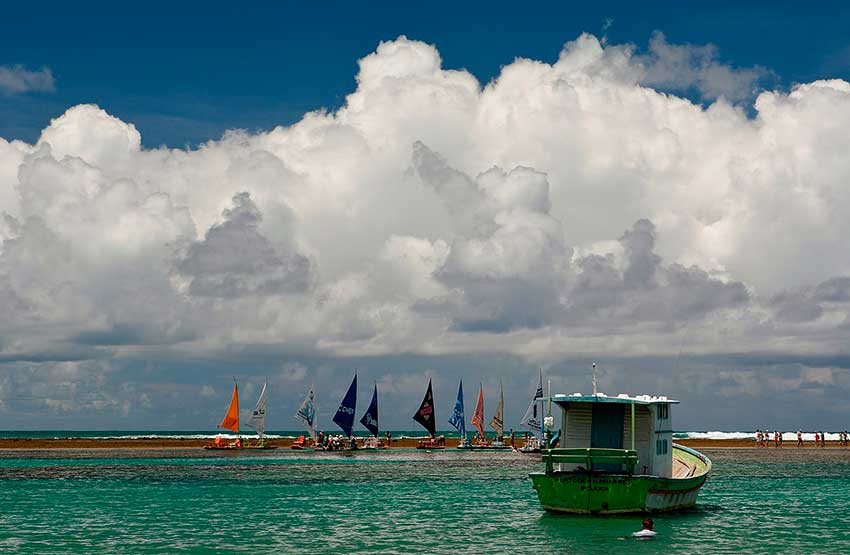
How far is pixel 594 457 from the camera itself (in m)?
53.1

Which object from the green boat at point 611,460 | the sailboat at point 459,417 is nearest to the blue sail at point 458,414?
the sailboat at point 459,417

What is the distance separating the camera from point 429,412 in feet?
500

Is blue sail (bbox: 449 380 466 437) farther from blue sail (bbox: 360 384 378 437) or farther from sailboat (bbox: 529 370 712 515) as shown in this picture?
sailboat (bbox: 529 370 712 515)

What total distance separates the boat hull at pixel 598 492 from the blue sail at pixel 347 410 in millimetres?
90701

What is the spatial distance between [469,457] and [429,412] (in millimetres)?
20473

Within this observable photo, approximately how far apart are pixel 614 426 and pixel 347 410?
9274cm

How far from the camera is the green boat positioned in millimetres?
53031

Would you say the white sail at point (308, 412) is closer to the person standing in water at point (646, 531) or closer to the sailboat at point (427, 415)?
the sailboat at point (427, 415)

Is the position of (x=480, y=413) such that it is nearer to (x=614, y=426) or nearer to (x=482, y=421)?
(x=482, y=421)

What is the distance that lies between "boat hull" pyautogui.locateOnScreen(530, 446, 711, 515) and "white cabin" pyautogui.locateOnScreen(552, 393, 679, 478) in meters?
1.40

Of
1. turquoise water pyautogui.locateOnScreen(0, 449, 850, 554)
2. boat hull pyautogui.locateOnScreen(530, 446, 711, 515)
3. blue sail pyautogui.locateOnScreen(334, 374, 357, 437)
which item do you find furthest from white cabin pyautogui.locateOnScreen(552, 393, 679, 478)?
blue sail pyautogui.locateOnScreen(334, 374, 357, 437)

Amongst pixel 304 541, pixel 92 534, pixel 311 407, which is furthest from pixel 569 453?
pixel 311 407

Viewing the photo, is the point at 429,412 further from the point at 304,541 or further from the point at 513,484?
the point at 304,541

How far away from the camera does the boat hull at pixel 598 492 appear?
52938mm
